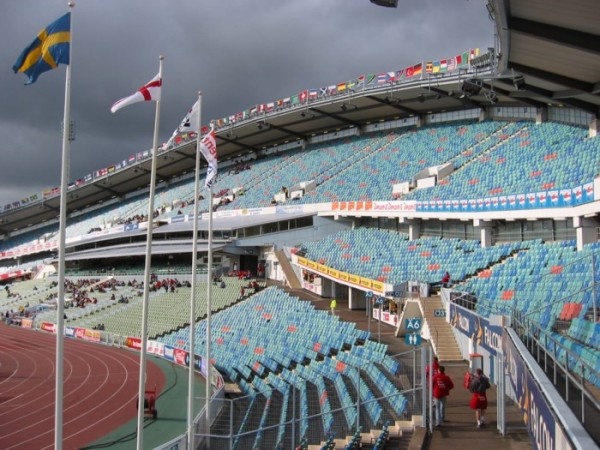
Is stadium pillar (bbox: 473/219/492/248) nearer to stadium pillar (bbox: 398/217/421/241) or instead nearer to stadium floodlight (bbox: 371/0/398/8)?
stadium pillar (bbox: 398/217/421/241)

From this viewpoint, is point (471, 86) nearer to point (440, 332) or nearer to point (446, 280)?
point (446, 280)

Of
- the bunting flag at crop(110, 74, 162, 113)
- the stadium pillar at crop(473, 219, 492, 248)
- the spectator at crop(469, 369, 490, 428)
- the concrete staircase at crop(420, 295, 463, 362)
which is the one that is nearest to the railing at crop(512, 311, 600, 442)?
the spectator at crop(469, 369, 490, 428)

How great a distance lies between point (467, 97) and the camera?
39.5 meters

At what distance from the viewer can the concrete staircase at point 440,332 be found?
1856cm

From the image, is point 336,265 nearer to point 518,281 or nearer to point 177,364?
point 177,364

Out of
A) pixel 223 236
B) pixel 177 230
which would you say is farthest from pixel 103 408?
pixel 177 230

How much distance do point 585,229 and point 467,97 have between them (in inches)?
821

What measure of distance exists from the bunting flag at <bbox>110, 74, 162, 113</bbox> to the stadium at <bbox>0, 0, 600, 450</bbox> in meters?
1.00

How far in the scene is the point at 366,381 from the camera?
1526cm

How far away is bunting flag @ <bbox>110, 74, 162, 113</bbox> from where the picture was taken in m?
10.2

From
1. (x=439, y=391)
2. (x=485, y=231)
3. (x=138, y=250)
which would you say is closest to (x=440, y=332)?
(x=485, y=231)

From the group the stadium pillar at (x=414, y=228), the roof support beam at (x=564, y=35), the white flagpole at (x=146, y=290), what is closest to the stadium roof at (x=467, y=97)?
the roof support beam at (x=564, y=35)

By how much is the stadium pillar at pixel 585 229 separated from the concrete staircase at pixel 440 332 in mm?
5449

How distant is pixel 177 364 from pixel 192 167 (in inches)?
1698
